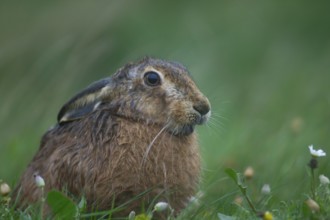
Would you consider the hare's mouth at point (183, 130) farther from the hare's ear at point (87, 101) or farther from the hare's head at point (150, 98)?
the hare's ear at point (87, 101)

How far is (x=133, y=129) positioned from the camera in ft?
18.2

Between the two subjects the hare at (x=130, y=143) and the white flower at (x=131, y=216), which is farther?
the hare at (x=130, y=143)

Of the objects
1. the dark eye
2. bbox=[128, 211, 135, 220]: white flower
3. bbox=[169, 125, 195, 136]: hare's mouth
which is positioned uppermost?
the dark eye

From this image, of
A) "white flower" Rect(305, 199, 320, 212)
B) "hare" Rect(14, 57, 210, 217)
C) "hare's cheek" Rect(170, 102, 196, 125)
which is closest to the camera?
"white flower" Rect(305, 199, 320, 212)

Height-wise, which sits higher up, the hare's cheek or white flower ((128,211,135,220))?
the hare's cheek

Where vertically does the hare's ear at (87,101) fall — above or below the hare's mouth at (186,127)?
above

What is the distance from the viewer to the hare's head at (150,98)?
555 cm

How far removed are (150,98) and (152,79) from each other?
0.41 ft

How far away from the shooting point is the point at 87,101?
19.3 feet

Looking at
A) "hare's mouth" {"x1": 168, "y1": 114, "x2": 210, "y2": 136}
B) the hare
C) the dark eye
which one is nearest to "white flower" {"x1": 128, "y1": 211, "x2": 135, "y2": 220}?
the hare

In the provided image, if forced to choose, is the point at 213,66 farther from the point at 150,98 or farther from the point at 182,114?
the point at 182,114

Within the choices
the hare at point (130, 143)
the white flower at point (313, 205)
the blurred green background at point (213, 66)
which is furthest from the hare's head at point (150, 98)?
the white flower at point (313, 205)

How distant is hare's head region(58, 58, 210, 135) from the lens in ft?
18.2

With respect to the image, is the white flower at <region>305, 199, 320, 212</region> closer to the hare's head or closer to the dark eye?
the hare's head
